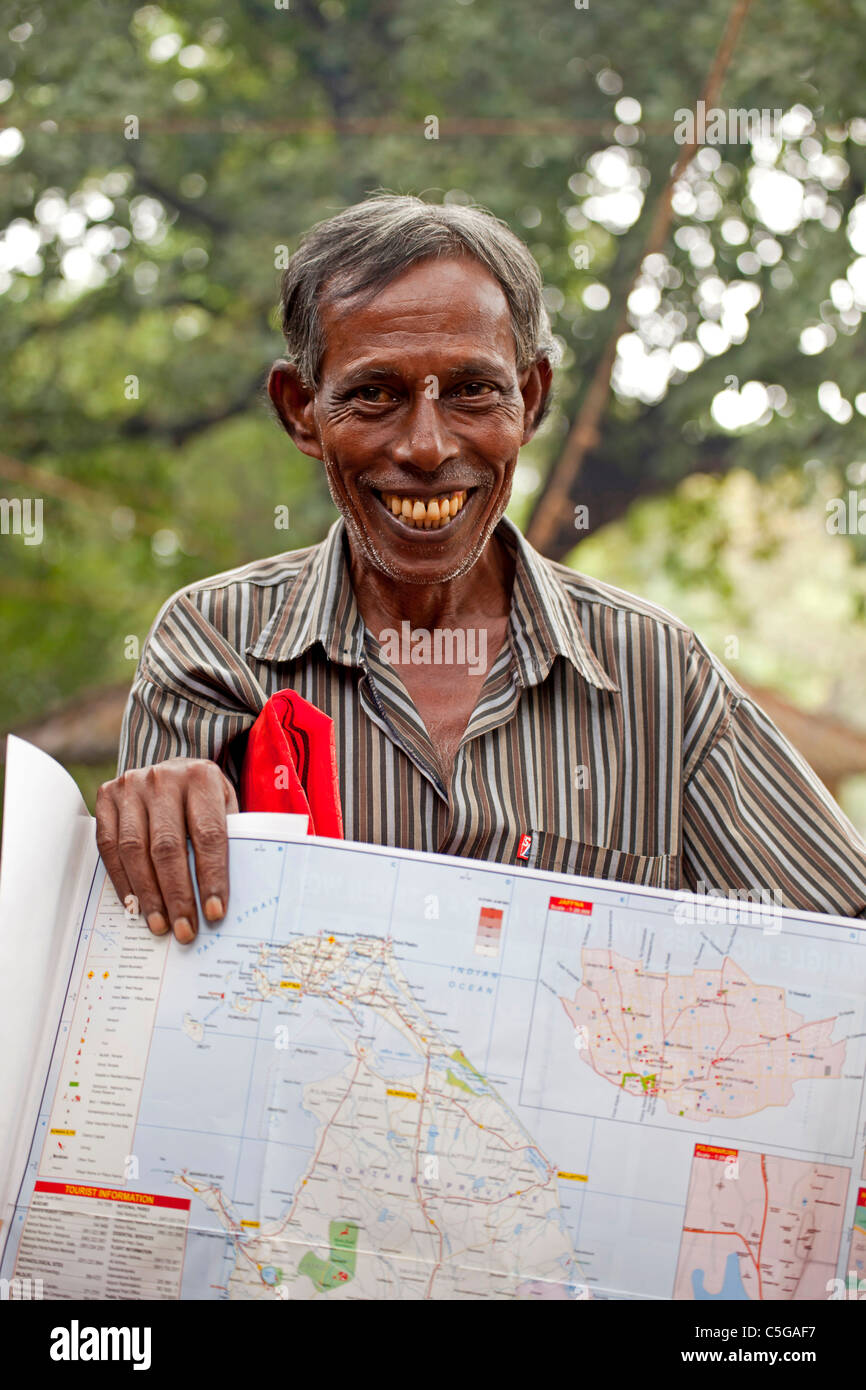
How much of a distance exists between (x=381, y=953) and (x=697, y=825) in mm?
639

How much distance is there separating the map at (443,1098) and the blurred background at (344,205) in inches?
180

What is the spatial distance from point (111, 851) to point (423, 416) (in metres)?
0.76

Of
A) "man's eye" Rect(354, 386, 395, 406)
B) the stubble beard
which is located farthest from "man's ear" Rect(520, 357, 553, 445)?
"man's eye" Rect(354, 386, 395, 406)

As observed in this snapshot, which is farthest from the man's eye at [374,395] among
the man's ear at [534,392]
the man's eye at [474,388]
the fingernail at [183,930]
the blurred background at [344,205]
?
the blurred background at [344,205]

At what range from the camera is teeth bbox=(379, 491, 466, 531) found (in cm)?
194

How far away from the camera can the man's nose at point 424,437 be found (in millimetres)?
1863

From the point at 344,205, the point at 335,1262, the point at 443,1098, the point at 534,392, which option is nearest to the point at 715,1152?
the point at 443,1098

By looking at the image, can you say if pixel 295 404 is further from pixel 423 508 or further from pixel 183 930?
pixel 183 930

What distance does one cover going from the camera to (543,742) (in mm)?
2016

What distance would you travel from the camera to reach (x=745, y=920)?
5.27 ft

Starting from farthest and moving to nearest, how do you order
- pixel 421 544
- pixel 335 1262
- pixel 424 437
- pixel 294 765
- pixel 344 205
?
pixel 344 205 → pixel 421 544 → pixel 424 437 → pixel 294 765 → pixel 335 1262

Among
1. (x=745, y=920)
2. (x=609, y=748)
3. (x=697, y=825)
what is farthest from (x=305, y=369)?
(x=745, y=920)

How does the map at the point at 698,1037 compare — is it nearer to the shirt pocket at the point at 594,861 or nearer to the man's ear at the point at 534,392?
the shirt pocket at the point at 594,861
